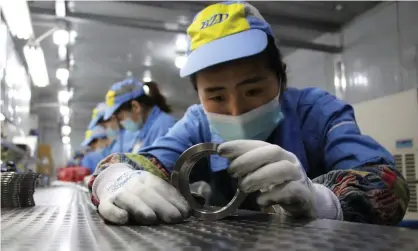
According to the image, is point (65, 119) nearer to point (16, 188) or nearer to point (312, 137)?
point (16, 188)

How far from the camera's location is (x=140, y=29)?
4.38m

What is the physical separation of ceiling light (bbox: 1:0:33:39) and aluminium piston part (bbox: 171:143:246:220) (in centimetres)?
201

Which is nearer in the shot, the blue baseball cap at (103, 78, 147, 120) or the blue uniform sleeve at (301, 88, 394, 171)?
the blue uniform sleeve at (301, 88, 394, 171)

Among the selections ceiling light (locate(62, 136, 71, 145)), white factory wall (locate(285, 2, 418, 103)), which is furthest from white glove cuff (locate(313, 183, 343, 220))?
ceiling light (locate(62, 136, 71, 145))

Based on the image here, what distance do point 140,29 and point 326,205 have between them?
3.81 metres

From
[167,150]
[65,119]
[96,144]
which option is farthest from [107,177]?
[65,119]

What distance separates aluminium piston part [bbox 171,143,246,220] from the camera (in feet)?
2.63

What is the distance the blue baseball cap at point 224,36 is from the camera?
41.4 inches

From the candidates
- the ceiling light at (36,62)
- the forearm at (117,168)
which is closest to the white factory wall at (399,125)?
the forearm at (117,168)

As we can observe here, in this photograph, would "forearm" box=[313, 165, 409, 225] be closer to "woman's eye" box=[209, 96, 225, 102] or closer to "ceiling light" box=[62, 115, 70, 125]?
"woman's eye" box=[209, 96, 225, 102]

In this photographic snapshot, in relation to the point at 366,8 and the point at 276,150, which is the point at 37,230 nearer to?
the point at 276,150

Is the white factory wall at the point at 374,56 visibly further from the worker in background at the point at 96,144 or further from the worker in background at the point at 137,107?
the worker in background at the point at 96,144

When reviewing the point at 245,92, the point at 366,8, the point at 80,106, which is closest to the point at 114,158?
the point at 245,92

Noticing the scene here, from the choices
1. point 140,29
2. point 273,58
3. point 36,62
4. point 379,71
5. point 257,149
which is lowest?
point 257,149
